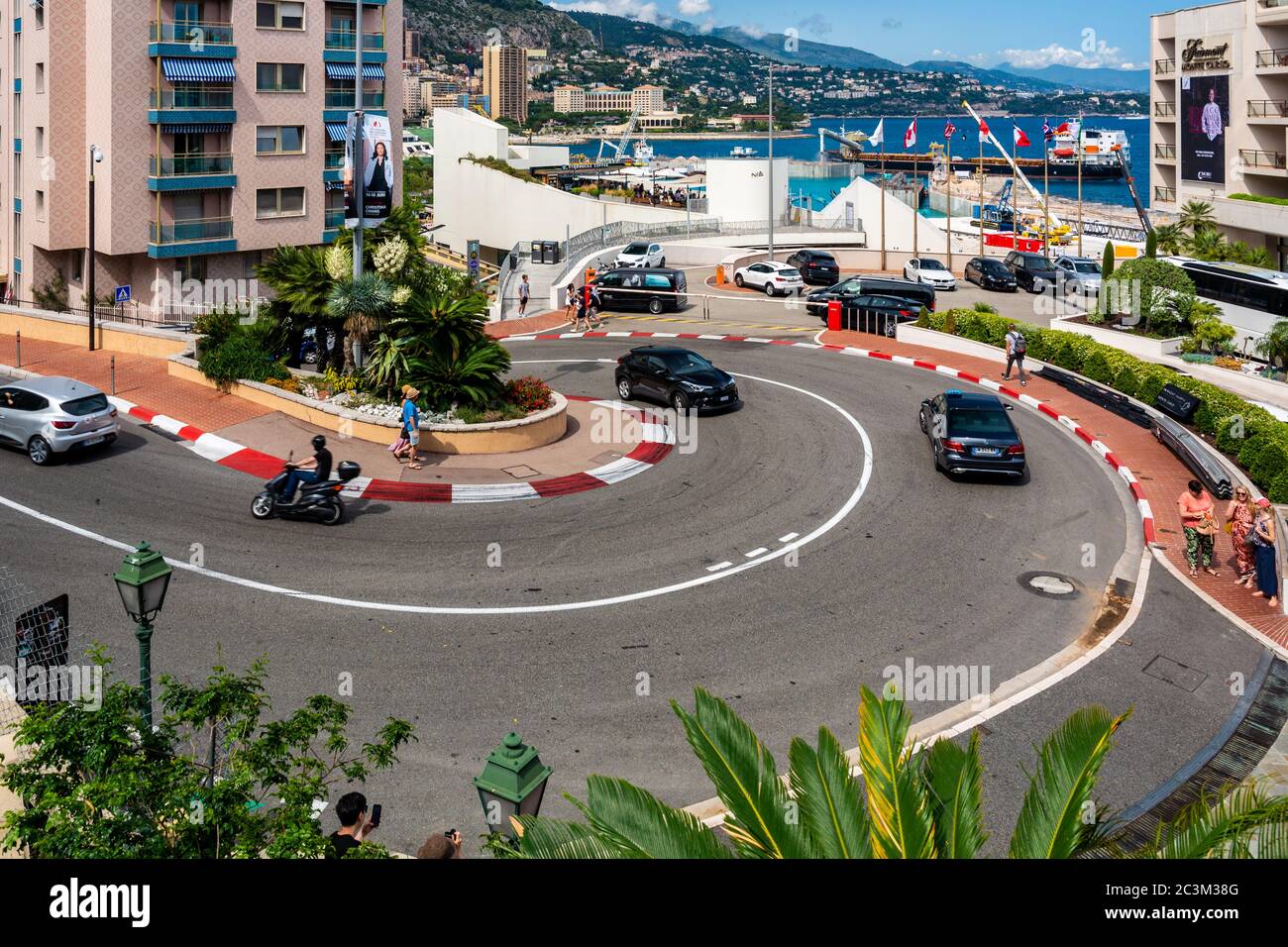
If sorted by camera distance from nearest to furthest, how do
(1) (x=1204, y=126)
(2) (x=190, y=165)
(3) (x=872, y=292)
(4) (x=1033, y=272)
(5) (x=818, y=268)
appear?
(3) (x=872, y=292) → (2) (x=190, y=165) → (4) (x=1033, y=272) → (5) (x=818, y=268) → (1) (x=1204, y=126)

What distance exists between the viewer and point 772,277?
50.1 m

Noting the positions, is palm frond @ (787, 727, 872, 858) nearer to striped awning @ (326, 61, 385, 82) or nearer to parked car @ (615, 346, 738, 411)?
parked car @ (615, 346, 738, 411)

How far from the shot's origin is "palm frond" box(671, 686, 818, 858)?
5832mm

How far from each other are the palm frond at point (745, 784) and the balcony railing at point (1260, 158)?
55.4 metres

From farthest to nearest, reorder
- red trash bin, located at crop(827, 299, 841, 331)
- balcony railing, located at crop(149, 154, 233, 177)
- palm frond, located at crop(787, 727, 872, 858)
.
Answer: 1. balcony railing, located at crop(149, 154, 233, 177)
2. red trash bin, located at crop(827, 299, 841, 331)
3. palm frond, located at crop(787, 727, 872, 858)

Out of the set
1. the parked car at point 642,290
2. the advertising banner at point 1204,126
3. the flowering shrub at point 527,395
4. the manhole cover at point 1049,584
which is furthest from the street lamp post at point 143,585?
the advertising banner at point 1204,126

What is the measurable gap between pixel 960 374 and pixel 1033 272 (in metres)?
20.7

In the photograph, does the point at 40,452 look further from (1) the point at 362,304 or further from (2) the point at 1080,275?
(2) the point at 1080,275

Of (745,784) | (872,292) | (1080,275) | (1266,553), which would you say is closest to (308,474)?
(745,784)

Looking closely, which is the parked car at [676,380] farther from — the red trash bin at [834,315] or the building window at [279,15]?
the building window at [279,15]

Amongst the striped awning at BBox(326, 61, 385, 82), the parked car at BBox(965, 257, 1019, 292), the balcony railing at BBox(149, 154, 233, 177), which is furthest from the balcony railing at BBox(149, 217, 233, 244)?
the parked car at BBox(965, 257, 1019, 292)

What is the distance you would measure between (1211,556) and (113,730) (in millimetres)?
17612

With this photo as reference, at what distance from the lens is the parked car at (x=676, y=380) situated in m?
28.1

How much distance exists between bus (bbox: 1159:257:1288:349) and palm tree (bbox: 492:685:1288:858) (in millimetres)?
33668
